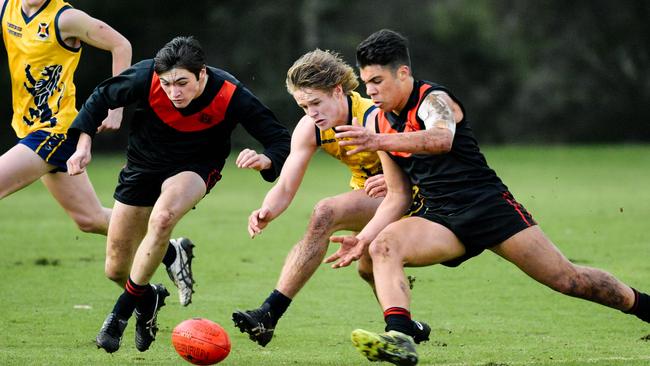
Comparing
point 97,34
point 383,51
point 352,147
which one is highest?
point 383,51

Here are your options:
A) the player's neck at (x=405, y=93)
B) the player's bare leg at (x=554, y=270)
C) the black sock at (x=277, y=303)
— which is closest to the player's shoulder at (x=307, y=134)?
the player's neck at (x=405, y=93)

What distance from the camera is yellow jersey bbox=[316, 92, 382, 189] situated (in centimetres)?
771

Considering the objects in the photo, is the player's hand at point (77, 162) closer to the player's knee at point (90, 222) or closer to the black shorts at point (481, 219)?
the player's knee at point (90, 222)

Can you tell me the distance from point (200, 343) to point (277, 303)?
0.67 m

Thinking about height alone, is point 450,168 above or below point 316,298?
above

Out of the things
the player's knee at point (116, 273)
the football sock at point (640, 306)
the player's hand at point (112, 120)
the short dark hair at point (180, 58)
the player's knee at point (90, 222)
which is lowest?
the player's knee at point (116, 273)

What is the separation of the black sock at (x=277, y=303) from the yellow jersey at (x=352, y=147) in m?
1.07

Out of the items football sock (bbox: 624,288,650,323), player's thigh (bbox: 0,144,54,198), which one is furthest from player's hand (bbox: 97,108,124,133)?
football sock (bbox: 624,288,650,323)

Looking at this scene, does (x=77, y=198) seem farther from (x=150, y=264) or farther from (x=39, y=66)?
(x=150, y=264)

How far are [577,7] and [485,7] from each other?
582 cm

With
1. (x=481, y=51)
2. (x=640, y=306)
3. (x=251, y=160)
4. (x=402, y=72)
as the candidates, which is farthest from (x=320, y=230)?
(x=481, y=51)

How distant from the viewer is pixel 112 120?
8359 millimetres

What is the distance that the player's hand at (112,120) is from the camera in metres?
8.29

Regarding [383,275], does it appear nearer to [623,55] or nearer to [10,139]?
[10,139]
